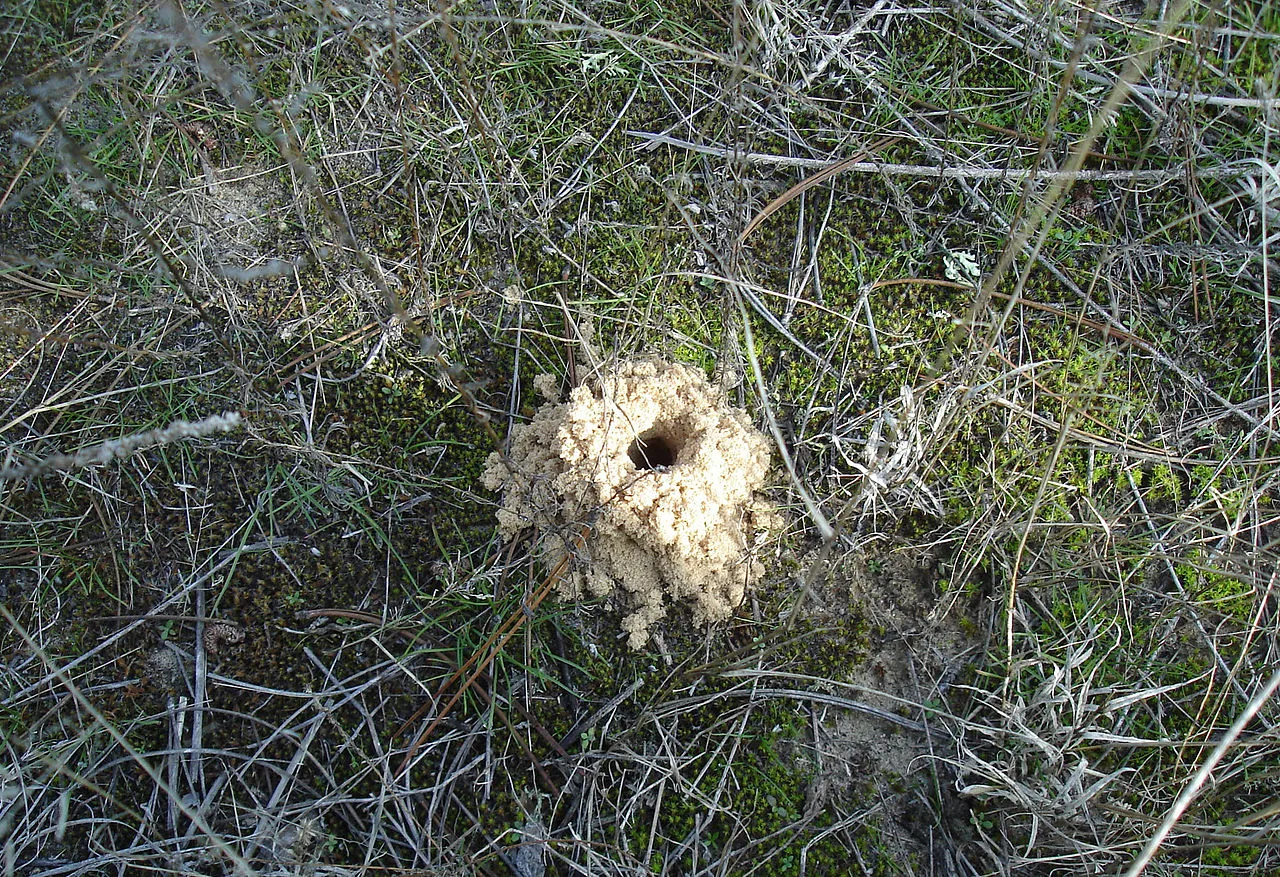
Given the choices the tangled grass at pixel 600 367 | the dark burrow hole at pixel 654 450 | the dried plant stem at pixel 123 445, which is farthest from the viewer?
the dark burrow hole at pixel 654 450

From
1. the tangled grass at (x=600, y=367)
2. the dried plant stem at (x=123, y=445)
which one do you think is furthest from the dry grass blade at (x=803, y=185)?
the dried plant stem at (x=123, y=445)

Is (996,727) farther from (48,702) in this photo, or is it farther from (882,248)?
(48,702)

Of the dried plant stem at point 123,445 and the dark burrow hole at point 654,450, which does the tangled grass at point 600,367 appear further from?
the dried plant stem at point 123,445

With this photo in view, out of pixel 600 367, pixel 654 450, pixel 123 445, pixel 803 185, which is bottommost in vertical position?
pixel 654 450

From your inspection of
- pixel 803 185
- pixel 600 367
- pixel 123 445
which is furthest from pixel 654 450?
pixel 123 445

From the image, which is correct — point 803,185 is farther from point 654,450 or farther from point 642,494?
point 642,494

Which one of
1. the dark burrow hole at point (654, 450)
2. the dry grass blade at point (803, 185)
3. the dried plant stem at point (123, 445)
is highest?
the dry grass blade at point (803, 185)
